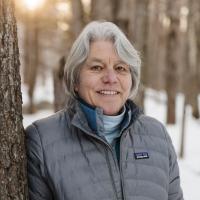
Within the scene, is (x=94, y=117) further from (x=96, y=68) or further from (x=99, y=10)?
(x=99, y=10)

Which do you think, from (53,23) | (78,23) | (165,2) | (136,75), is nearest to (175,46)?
(165,2)

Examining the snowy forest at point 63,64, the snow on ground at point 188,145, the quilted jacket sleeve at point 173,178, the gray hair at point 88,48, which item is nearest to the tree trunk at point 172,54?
the snowy forest at point 63,64

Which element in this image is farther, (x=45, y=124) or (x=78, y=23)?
(x=78, y=23)

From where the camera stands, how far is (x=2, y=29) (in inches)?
103

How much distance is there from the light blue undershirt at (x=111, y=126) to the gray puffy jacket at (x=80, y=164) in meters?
0.05

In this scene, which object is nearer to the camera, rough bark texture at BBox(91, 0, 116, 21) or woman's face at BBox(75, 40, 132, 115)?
woman's face at BBox(75, 40, 132, 115)

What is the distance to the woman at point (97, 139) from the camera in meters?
2.72

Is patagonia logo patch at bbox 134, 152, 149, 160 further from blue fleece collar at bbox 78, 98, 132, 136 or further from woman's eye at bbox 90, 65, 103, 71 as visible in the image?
woman's eye at bbox 90, 65, 103, 71

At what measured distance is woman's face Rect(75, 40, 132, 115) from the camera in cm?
279

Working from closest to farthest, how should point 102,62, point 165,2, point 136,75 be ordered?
point 102,62
point 136,75
point 165,2

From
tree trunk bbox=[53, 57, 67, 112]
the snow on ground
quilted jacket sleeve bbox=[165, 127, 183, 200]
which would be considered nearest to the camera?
quilted jacket sleeve bbox=[165, 127, 183, 200]

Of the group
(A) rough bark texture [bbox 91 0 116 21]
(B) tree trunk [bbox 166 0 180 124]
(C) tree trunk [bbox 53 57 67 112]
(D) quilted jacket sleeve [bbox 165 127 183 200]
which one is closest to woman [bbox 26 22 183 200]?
(D) quilted jacket sleeve [bbox 165 127 183 200]

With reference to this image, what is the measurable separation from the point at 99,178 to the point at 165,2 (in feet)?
54.8

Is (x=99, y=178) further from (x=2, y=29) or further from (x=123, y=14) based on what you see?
(x=123, y=14)
